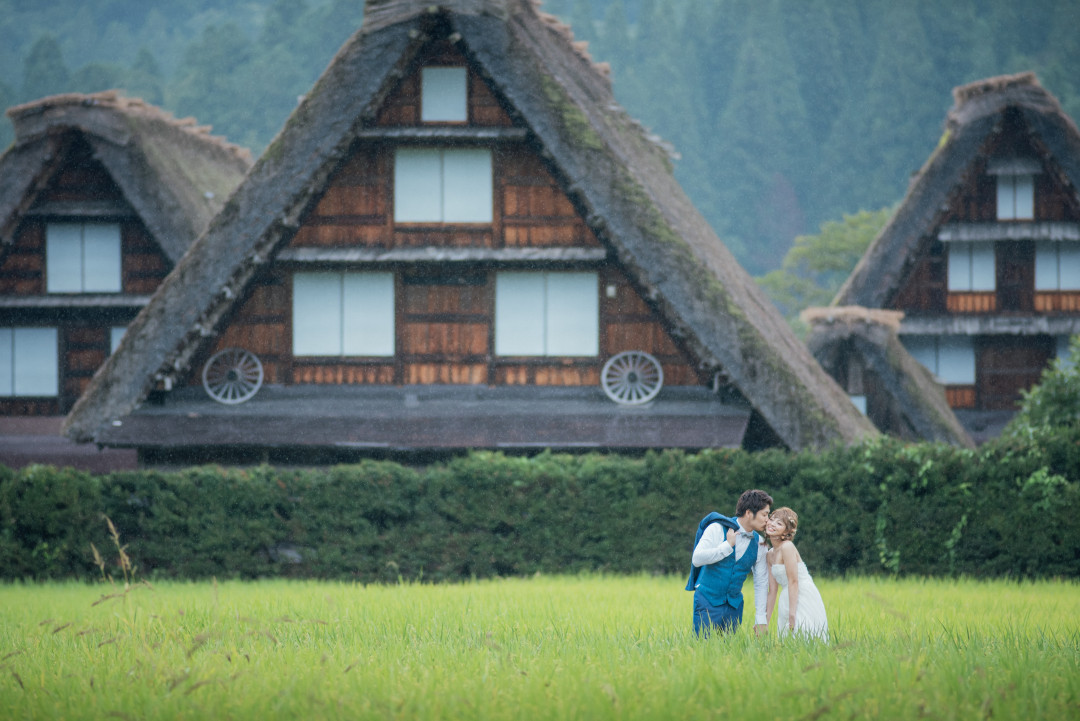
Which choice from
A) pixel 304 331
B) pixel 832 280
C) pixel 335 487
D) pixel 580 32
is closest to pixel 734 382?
pixel 335 487

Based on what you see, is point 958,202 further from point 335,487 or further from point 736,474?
point 335,487

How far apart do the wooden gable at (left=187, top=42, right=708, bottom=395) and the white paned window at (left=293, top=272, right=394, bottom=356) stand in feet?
0.41

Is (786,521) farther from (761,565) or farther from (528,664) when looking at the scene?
(528,664)

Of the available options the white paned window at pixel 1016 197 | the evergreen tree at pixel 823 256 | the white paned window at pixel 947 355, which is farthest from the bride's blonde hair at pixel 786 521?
the evergreen tree at pixel 823 256

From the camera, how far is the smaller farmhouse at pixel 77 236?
68.8 ft

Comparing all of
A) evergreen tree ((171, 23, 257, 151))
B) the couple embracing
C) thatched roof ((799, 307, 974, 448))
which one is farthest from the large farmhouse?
evergreen tree ((171, 23, 257, 151))

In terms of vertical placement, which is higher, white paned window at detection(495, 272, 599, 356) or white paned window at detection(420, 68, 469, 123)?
white paned window at detection(420, 68, 469, 123)

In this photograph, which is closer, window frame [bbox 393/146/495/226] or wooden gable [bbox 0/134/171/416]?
window frame [bbox 393/146/495/226]

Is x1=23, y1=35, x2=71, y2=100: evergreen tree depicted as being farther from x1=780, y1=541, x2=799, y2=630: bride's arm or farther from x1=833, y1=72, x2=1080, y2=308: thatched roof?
x1=780, y1=541, x2=799, y2=630: bride's arm

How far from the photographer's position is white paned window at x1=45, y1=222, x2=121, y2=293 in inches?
851

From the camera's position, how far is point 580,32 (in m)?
84.4

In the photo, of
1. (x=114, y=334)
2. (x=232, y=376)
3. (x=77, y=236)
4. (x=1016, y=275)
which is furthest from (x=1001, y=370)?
(x=77, y=236)

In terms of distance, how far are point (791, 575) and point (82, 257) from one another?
58.9 ft

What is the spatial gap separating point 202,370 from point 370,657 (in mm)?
10604
